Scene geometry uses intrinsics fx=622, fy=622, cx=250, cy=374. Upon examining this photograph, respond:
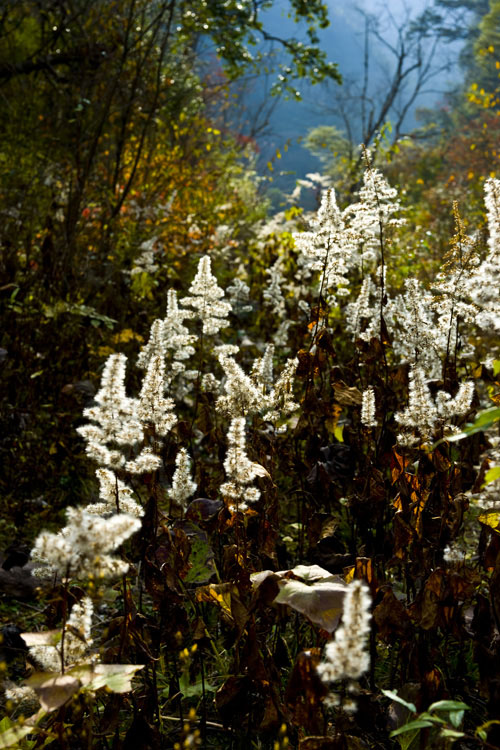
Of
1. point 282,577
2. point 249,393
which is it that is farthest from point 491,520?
point 249,393

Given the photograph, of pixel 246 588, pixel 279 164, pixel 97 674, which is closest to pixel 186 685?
pixel 246 588

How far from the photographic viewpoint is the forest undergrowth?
112 cm

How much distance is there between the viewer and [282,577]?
130 cm

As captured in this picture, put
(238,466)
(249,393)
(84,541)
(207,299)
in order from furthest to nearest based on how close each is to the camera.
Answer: (207,299)
(249,393)
(238,466)
(84,541)

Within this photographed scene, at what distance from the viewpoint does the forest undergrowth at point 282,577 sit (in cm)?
112

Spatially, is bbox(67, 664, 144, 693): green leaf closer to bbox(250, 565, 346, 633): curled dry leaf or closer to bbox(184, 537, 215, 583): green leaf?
bbox(250, 565, 346, 633): curled dry leaf

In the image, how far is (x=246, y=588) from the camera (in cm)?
147

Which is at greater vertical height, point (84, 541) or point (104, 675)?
point (84, 541)

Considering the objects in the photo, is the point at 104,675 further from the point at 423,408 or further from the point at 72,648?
the point at 423,408

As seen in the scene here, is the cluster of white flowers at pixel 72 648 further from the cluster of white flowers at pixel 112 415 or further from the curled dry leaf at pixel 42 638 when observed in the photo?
the cluster of white flowers at pixel 112 415

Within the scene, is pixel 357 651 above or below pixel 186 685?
above

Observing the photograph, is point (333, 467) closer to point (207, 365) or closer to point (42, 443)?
point (42, 443)

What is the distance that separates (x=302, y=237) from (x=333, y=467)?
32.9 inches

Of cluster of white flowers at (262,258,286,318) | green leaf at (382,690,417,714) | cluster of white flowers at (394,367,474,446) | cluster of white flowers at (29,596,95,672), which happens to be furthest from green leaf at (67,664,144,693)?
cluster of white flowers at (262,258,286,318)
